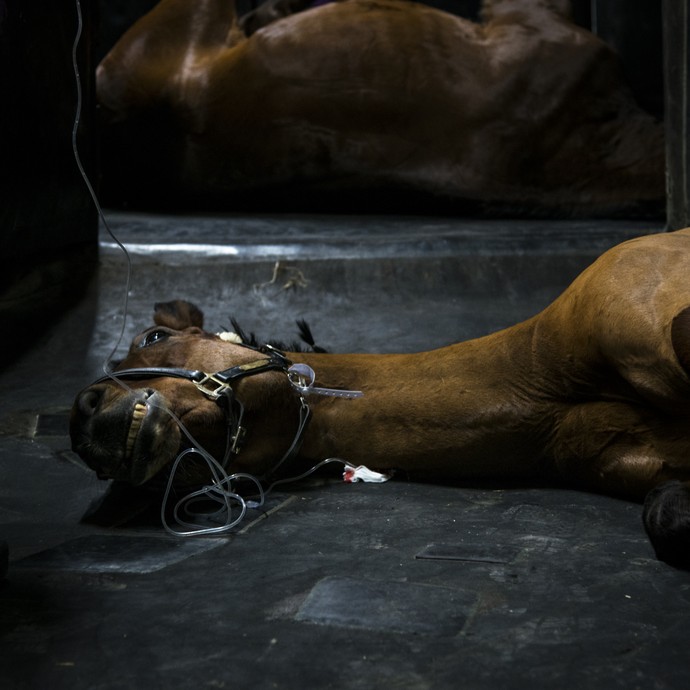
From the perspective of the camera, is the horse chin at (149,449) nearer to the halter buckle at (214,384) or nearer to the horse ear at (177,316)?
the halter buckle at (214,384)

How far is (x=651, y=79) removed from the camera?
8375 mm

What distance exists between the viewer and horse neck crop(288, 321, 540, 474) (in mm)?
3023

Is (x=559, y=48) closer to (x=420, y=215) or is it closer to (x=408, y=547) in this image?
(x=420, y=215)

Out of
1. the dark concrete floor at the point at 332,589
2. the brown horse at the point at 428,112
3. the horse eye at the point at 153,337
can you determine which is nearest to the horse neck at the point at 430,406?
the dark concrete floor at the point at 332,589

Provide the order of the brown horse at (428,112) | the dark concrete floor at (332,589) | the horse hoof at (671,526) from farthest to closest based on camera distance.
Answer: the brown horse at (428,112) → the horse hoof at (671,526) → the dark concrete floor at (332,589)

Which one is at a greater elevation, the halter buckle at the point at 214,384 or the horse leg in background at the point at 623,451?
the halter buckle at the point at 214,384

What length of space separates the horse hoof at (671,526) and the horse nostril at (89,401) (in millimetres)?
1381

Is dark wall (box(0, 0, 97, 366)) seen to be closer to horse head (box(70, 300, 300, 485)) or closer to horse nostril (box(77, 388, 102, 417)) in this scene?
horse head (box(70, 300, 300, 485))

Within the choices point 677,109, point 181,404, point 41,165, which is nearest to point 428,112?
point 677,109

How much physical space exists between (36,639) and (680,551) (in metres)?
1.34

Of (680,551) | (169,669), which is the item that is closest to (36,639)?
(169,669)

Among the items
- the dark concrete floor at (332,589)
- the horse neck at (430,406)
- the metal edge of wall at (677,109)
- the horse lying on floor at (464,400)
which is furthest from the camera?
the metal edge of wall at (677,109)

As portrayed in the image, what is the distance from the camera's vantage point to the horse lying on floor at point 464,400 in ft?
8.77

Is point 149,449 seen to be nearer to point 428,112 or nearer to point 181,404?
point 181,404
